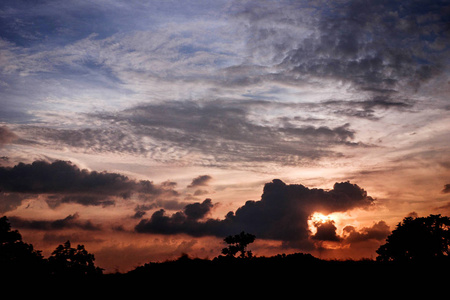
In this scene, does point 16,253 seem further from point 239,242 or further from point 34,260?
point 239,242

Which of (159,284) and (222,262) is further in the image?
(222,262)

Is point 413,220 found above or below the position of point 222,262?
above

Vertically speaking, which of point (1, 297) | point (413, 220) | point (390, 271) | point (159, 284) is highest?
point (413, 220)

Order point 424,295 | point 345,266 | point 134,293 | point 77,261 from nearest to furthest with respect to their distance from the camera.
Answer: point 424,295
point 134,293
point 345,266
point 77,261

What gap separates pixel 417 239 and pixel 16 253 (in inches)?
2186

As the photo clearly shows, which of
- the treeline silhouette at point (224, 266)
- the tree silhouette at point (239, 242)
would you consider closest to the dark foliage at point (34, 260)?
the treeline silhouette at point (224, 266)

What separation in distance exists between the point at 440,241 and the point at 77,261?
172 ft

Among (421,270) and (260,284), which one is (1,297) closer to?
(260,284)

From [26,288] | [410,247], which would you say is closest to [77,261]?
[26,288]

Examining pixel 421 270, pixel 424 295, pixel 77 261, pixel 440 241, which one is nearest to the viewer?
pixel 424 295

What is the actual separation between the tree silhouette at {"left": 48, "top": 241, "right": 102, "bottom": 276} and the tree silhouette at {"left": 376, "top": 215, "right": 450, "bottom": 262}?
42.3 metres

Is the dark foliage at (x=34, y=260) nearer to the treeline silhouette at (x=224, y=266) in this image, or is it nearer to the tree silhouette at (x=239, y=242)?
the treeline silhouette at (x=224, y=266)

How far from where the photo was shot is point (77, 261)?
40.6 m

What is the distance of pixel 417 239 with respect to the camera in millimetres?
53562
